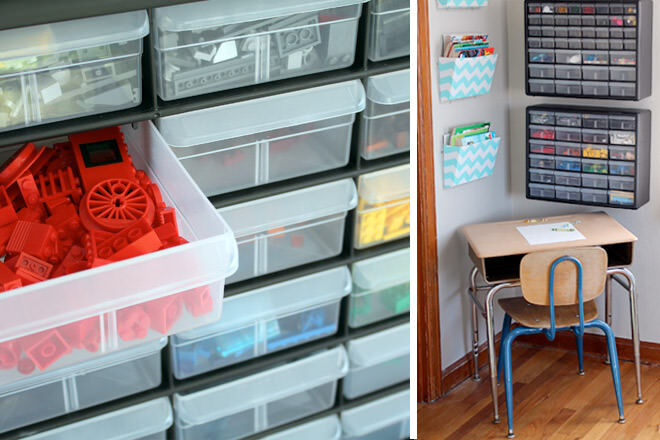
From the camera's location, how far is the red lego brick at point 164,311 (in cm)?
78

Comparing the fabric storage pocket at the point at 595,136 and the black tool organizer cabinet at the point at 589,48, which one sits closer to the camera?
the black tool organizer cabinet at the point at 589,48

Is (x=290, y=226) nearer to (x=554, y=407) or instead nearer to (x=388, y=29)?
(x=388, y=29)

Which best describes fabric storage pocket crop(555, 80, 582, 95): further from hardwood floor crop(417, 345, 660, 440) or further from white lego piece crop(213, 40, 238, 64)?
white lego piece crop(213, 40, 238, 64)

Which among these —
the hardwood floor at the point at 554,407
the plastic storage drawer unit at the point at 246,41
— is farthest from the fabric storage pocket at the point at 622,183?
the plastic storage drawer unit at the point at 246,41

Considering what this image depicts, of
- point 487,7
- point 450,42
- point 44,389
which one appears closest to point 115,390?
point 44,389

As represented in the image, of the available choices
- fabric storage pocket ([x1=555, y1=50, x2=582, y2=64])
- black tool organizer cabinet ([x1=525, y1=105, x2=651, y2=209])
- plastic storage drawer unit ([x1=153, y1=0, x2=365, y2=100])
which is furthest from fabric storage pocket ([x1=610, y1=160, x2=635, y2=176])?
plastic storage drawer unit ([x1=153, y1=0, x2=365, y2=100])

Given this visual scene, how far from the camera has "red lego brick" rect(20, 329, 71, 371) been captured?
0.74 meters

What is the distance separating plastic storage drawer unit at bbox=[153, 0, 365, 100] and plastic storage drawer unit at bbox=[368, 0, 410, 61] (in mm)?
30

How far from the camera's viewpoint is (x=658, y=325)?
255 centimetres

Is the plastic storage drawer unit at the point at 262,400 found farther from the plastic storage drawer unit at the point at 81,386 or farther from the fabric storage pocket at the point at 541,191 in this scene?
the fabric storage pocket at the point at 541,191

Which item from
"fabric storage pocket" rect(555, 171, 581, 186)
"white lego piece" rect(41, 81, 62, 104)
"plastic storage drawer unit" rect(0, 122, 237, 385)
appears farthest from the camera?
"fabric storage pocket" rect(555, 171, 581, 186)

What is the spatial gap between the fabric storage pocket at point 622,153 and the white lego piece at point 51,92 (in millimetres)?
1858

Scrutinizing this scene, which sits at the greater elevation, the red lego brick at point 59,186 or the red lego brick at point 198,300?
the red lego brick at point 59,186

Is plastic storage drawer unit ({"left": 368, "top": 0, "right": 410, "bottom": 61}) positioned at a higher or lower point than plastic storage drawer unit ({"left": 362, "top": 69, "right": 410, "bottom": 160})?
higher
